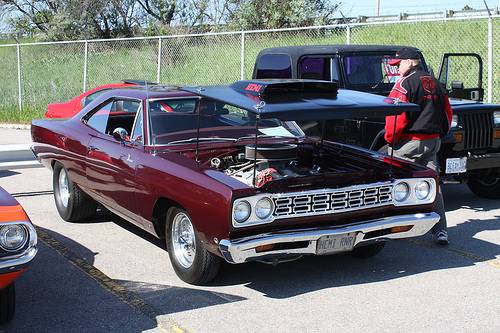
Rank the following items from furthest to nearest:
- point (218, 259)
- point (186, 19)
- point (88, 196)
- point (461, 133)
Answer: point (186, 19)
point (461, 133)
point (88, 196)
point (218, 259)

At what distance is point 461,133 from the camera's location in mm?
7965

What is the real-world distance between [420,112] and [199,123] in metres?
2.13

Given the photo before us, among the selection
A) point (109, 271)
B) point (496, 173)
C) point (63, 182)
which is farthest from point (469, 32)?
point (109, 271)

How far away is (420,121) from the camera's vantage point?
21.3ft

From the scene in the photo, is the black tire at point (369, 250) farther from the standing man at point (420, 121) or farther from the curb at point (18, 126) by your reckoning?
the curb at point (18, 126)

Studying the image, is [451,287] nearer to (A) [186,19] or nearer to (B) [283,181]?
(B) [283,181]

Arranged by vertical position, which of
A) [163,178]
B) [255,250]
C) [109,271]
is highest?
[163,178]

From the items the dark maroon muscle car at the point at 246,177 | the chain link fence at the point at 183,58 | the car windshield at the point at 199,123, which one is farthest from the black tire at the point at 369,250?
the chain link fence at the point at 183,58

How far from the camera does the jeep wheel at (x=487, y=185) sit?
8.64m

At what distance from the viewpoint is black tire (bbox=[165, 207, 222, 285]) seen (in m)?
5.22

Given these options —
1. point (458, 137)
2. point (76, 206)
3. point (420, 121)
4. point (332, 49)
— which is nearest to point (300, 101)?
point (420, 121)

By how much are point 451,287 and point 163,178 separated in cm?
242

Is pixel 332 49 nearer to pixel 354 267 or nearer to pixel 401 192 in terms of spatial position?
pixel 401 192

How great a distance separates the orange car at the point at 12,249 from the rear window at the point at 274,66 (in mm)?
5172
